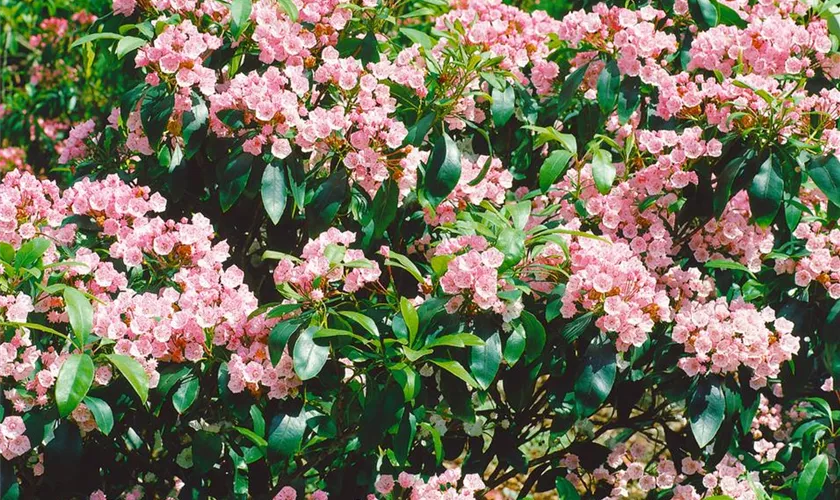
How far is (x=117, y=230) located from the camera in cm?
235

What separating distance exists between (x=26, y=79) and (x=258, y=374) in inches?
207

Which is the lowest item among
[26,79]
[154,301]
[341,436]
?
[26,79]

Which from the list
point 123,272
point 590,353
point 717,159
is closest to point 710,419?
point 590,353

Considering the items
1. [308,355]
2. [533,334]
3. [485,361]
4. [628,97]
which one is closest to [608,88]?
[628,97]

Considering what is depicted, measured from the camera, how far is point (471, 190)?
255 cm

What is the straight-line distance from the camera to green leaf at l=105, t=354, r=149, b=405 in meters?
1.87

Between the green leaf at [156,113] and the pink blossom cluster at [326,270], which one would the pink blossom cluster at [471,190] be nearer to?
the pink blossom cluster at [326,270]

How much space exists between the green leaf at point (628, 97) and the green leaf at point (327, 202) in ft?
2.72

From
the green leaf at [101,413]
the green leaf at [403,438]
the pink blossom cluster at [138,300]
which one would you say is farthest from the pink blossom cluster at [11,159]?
the green leaf at [403,438]

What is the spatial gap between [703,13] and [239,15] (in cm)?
137

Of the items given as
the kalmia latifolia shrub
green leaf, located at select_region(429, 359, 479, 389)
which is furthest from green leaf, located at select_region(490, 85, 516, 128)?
green leaf, located at select_region(429, 359, 479, 389)

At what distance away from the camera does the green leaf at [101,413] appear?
193 centimetres

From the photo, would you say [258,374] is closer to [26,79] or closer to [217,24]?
[217,24]

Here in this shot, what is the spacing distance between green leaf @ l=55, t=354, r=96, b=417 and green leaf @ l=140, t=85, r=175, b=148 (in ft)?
2.34
